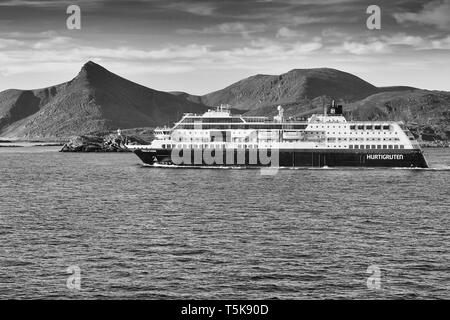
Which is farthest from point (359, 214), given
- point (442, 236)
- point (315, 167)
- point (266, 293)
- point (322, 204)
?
point (315, 167)

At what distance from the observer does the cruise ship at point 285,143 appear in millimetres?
98812

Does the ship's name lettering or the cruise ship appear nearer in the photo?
the ship's name lettering

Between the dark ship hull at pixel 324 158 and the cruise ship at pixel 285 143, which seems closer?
the dark ship hull at pixel 324 158

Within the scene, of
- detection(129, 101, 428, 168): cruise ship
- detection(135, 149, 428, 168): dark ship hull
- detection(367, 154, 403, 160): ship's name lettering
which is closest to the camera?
detection(367, 154, 403, 160): ship's name lettering

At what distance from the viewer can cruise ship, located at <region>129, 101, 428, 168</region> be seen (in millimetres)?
98812

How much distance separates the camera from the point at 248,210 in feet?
165

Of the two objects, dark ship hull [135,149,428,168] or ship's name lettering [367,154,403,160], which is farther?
dark ship hull [135,149,428,168]

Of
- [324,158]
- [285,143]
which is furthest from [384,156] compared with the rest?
[285,143]

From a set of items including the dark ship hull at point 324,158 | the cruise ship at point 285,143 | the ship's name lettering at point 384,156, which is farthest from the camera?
the cruise ship at point 285,143

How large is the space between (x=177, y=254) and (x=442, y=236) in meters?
17.3

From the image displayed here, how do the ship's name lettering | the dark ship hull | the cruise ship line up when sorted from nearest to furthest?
the ship's name lettering → the dark ship hull → the cruise ship
